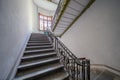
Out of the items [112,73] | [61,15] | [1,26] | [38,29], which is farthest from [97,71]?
[38,29]

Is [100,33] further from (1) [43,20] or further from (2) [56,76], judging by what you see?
(1) [43,20]

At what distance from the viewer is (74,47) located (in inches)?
239

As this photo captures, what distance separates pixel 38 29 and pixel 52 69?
742cm

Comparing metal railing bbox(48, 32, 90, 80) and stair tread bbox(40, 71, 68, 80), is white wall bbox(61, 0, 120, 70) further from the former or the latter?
stair tread bbox(40, 71, 68, 80)

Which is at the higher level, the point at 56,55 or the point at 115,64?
the point at 56,55

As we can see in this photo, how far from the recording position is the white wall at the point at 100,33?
11.1 ft

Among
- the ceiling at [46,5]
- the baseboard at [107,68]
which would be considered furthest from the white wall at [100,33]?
the ceiling at [46,5]

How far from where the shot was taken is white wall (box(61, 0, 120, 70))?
3389 millimetres

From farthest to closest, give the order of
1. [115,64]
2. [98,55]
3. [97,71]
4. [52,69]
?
[98,55], [97,71], [115,64], [52,69]

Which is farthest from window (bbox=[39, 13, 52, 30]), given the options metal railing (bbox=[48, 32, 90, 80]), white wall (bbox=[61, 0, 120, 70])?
metal railing (bbox=[48, 32, 90, 80])

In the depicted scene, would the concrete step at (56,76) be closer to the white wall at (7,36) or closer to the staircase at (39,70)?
the staircase at (39,70)

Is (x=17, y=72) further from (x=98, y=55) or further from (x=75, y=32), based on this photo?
(x=75, y=32)

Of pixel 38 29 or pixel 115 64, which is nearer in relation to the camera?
pixel 115 64

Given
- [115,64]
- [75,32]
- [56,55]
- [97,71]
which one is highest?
[75,32]
